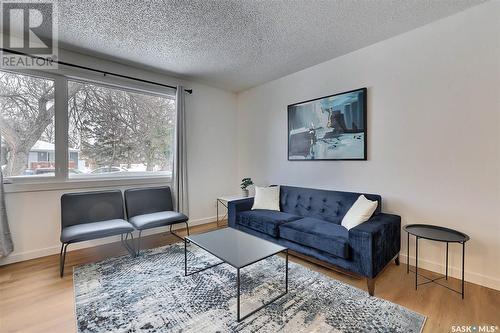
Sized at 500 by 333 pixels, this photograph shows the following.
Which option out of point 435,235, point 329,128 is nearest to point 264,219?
point 329,128

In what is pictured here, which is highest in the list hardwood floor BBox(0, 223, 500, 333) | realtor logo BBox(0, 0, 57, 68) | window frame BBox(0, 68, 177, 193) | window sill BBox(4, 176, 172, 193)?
realtor logo BBox(0, 0, 57, 68)

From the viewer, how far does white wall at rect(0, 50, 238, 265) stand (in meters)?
2.63

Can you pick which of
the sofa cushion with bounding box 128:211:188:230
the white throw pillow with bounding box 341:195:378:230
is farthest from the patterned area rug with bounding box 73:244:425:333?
the white throw pillow with bounding box 341:195:378:230

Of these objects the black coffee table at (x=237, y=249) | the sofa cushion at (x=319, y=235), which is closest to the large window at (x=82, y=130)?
the black coffee table at (x=237, y=249)

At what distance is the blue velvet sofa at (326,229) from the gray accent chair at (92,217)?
4.88 ft

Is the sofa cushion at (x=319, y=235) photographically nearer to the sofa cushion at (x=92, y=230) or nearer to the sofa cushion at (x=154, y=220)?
the sofa cushion at (x=154, y=220)

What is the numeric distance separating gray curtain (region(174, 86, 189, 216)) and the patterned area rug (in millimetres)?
1333

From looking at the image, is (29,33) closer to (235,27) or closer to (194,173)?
(235,27)

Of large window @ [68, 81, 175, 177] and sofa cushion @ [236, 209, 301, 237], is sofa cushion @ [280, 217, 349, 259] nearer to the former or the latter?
sofa cushion @ [236, 209, 301, 237]

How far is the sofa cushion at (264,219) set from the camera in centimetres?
271

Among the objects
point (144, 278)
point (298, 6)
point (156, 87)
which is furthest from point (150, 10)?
point (144, 278)

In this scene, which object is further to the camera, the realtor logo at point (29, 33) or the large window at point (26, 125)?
the large window at point (26, 125)

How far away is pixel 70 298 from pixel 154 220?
43.0 inches

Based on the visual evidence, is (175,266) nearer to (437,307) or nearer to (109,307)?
(109,307)
